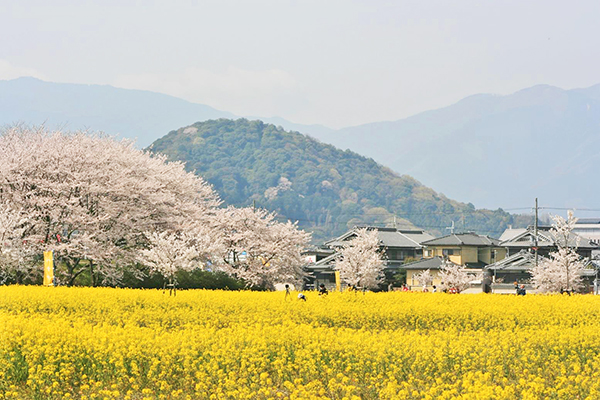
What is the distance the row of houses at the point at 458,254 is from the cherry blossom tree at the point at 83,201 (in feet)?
106

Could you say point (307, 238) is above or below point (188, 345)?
above

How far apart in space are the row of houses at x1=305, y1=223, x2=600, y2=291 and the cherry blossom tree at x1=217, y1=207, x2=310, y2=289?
21032 millimetres

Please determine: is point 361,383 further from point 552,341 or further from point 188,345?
point 552,341

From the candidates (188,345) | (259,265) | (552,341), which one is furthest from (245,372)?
(259,265)

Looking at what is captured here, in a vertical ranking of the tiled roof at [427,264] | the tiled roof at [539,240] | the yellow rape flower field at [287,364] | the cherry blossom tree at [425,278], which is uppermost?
the tiled roof at [539,240]

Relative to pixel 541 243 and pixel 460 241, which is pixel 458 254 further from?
pixel 541 243

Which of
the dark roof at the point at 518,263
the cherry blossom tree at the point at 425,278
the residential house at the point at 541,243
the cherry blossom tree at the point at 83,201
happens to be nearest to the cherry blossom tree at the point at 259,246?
the cherry blossom tree at the point at 83,201

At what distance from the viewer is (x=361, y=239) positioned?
67.4 m

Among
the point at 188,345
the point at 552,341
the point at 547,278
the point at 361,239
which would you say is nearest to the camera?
the point at 188,345

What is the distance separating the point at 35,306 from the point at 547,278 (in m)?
35.6

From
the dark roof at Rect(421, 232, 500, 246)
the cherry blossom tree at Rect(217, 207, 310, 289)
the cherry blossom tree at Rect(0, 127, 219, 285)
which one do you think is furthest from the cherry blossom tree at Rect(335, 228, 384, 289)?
the dark roof at Rect(421, 232, 500, 246)

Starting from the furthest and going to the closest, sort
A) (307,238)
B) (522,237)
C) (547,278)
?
(522,237), (307,238), (547,278)

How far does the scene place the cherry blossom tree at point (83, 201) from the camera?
1486 inches

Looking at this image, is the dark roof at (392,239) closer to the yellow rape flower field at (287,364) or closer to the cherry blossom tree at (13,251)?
the cherry blossom tree at (13,251)
